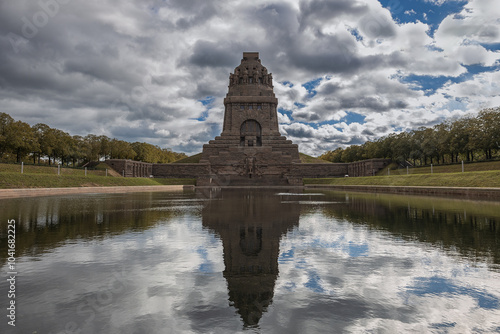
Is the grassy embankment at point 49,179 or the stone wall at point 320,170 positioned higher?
the stone wall at point 320,170

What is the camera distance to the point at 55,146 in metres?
58.4

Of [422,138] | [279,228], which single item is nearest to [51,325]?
[279,228]

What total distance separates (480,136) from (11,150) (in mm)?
73792

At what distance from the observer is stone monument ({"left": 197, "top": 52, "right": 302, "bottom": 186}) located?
61.9 m

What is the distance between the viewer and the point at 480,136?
48.1m

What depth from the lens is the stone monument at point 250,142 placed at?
61.9 meters

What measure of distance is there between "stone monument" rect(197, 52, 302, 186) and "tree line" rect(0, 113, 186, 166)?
2132 centimetres

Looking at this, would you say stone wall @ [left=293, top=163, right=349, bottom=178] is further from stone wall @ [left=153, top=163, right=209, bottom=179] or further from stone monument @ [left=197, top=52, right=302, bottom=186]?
stone wall @ [left=153, top=163, right=209, bottom=179]

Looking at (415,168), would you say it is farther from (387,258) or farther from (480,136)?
(387,258)

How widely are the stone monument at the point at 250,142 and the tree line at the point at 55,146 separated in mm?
21322

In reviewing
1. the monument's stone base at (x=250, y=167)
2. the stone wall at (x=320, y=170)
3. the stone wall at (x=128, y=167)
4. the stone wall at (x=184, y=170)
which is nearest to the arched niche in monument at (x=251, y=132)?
the monument's stone base at (x=250, y=167)

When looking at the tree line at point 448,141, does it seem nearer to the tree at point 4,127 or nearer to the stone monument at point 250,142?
the stone monument at point 250,142

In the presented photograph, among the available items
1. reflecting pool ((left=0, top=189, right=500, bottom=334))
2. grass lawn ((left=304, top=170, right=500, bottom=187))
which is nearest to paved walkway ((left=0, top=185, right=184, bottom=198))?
reflecting pool ((left=0, top=189, right=500, bottom=334))

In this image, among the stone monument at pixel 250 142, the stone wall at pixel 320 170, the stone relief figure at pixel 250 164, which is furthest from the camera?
the stone wall at pixel 320 170
